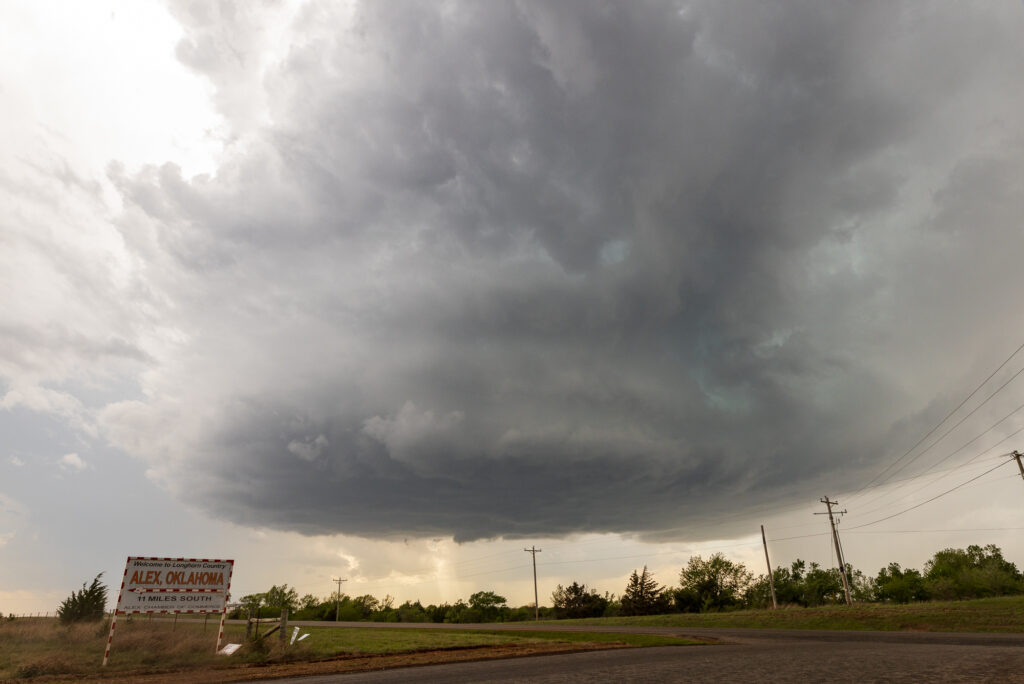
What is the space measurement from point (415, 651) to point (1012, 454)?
56780 mm

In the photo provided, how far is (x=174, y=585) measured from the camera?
22594 mm

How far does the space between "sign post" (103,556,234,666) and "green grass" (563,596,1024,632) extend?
43.0 m

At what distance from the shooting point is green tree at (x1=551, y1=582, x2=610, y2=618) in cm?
9050

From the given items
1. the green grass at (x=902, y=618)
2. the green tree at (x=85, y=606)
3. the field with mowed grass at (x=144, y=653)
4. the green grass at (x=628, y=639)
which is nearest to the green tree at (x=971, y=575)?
the green grass at (x=902, y=618)

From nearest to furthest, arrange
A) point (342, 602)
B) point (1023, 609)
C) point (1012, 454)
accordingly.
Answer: point (1023, 609) → point (1012, 454) → point (342, 602)

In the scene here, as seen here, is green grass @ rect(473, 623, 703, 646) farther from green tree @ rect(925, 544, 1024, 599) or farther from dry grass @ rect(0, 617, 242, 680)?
green tree @ rect(925, 544, 1024, 599)

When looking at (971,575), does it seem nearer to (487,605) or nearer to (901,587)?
(901,587)

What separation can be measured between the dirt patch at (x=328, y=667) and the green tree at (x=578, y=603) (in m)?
72.7

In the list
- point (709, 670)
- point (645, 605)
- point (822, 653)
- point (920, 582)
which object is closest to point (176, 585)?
point (709, 670)

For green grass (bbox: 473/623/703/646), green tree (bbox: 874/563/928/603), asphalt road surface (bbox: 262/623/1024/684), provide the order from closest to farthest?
asphalt road surface (bbox: 262/623/1024/684), green grass (bbox: 473/623/703/646), green tree (bbox: 874/563/928/603)

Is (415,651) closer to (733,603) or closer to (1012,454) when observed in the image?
(1012,454)

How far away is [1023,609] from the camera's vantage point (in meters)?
39.6

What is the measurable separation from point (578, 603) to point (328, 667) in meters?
81.8

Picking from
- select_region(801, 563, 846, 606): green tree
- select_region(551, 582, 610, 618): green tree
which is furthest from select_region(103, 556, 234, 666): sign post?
select_region(801, 563, 846, 606): green tree
